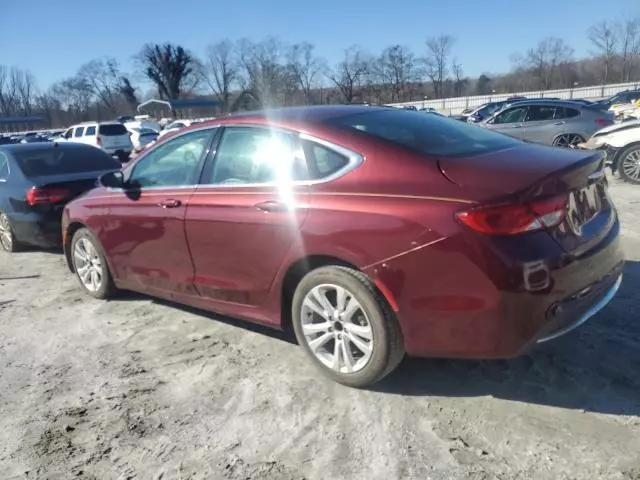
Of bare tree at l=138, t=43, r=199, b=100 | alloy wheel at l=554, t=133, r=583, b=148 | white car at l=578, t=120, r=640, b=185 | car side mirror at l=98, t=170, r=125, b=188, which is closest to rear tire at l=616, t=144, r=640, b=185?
white car at l=578, t=120, r=640, b=185

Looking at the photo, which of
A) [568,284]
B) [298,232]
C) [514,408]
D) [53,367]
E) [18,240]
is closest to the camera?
[568,284]

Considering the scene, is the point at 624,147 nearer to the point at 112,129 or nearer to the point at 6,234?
the point at 6,234

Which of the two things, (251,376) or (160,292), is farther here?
(160,292)

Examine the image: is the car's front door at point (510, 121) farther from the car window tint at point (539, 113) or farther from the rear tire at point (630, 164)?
the rear tire at point (630, 164)

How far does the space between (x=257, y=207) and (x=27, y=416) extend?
1.79 metres

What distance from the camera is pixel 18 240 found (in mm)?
6918

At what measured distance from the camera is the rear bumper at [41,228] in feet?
21.2

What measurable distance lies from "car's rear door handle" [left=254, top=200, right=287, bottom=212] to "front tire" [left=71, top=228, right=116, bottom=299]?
212 cm

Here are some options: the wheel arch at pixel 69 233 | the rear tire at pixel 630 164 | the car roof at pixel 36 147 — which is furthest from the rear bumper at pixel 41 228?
the rear tire at pixel 630 164

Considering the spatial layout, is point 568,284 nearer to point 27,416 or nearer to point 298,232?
point 298,232

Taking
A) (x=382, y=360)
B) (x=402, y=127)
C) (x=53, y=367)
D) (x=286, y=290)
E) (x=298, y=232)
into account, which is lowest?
(x=53, y=367)

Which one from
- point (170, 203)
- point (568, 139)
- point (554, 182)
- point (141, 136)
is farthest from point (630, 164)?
point (141, 136)

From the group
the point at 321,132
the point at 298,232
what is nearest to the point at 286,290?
the point at 298,232

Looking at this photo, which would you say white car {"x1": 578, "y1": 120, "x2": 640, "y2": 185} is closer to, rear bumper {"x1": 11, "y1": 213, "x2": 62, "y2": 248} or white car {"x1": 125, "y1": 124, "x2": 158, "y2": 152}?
rear bumper {"x1": 11, "y1": 213, "x2": 62, "y2": 248}
